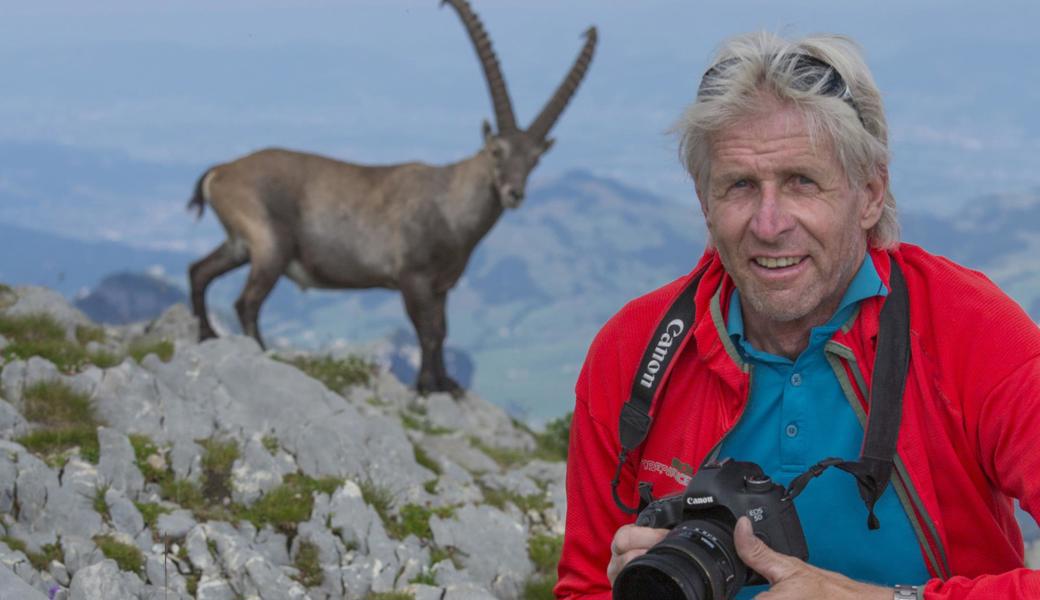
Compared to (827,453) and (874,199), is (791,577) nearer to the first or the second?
Result: (827,453)

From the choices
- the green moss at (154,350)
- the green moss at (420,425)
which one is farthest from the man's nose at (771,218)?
the green moss at (420,425)

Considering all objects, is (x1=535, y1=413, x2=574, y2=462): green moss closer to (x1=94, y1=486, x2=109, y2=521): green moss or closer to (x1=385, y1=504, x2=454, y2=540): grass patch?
(x1=385, y1=504, x2=454, y2=540): grass patch

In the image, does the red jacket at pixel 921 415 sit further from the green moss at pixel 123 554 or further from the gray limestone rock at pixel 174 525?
the gray limestone rock at pixel 174 525

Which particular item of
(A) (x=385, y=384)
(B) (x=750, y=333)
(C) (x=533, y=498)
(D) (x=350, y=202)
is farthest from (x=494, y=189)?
(B) (x=750, y=333)

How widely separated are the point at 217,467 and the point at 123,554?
148cm

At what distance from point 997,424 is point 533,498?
610 cm

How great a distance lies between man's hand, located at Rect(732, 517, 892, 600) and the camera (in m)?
3.37

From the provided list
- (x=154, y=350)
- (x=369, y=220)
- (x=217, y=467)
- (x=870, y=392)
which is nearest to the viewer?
(x=870, y=392)

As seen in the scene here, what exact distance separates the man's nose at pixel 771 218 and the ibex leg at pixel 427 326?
9829 millimetres

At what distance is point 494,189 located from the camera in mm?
13680

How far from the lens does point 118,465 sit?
7.33 meters

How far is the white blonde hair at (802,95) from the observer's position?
3658mm

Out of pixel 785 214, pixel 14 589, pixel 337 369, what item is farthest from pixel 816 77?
pixel 337 369

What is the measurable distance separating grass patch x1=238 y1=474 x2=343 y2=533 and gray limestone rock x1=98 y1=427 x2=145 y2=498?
639mm
